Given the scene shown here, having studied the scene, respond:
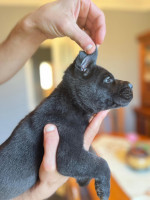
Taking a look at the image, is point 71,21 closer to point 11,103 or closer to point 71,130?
point 71,130

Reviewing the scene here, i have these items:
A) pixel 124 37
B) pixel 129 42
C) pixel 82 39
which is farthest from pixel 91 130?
pixel 129 42

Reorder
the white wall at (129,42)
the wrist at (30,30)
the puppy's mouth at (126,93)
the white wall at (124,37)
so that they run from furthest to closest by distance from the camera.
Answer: the white wall at (129,42), the white wall at (124,37), the wrist at (30,30), the puppy's mouth at (126,93)

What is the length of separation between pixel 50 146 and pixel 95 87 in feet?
0.45

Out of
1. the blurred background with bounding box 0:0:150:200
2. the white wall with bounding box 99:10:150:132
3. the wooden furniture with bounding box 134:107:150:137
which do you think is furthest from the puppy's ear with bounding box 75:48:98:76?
the wooden furniture with bounding box 134:107:150:137

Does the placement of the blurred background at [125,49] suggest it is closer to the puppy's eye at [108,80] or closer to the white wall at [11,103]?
the white wall at [11,103]

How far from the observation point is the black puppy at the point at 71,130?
380mm

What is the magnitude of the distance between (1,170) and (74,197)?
571 mm

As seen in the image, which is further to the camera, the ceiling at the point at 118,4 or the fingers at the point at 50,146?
the ceiling at the point at 118,4

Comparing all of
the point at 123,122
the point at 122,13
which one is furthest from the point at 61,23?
the point at 122,13

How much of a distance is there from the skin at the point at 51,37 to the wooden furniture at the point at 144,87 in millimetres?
1537

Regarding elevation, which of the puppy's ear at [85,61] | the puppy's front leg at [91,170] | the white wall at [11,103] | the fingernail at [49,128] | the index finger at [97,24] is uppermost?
the index finger at [97,24]

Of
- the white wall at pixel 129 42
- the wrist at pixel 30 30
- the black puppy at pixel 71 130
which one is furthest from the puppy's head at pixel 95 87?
the white wall at pixel 129 42

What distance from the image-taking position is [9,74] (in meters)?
0.56

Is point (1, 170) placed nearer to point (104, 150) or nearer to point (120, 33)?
point (104, 150)
